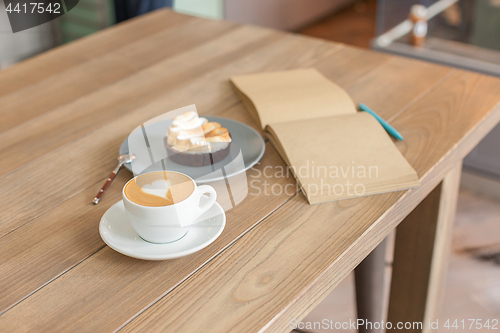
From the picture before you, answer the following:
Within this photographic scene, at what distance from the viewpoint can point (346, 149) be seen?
29.2 inches

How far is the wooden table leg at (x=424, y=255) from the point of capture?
3.09ft

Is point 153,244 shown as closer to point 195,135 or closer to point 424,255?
point 195,135

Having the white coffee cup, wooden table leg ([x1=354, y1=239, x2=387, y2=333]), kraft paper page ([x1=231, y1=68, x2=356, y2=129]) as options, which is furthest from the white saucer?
wooden table leg ([x1=354, y1=239, x2=387, y2=333])

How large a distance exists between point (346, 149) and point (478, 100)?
34cm

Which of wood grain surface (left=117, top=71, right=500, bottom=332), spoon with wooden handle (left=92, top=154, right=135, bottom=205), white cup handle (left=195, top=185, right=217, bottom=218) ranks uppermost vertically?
white cup handle (left=195, top=185, right=217, bottom=218)

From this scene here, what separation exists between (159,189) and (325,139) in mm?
299

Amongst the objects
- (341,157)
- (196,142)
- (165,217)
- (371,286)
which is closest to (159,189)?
(165,217)

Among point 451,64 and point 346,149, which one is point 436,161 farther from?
point 451,64

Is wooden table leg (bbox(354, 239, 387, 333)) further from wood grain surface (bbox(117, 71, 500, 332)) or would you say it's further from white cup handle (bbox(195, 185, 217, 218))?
white cup handle (bbox(195, 185, 217, 218))

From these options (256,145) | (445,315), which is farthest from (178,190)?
(445,315)

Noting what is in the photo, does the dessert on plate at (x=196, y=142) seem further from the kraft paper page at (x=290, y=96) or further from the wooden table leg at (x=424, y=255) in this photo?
the wooden table leg at (x=424, y=255)

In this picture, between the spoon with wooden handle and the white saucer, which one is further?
the spoon with wooden handle

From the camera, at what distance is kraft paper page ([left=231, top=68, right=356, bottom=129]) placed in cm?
85

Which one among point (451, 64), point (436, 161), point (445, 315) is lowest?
point (445, 315)
